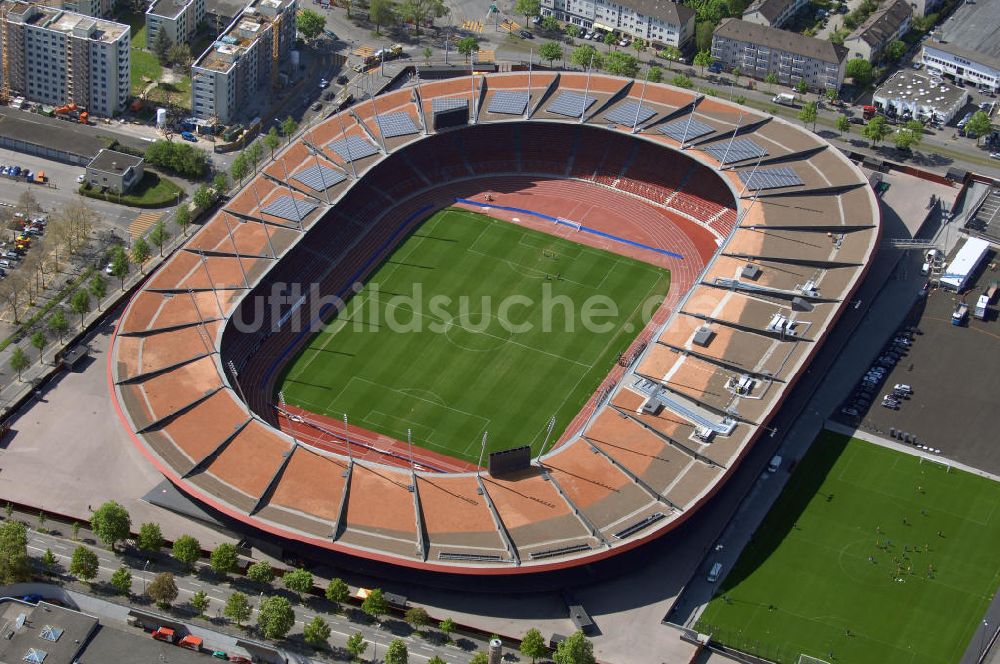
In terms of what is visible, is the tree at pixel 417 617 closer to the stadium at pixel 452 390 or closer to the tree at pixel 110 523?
the stadium at pixel 452 390

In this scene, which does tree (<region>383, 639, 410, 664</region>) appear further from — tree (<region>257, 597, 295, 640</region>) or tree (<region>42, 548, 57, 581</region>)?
tree (<region>42, 548, 57, 581</region>)

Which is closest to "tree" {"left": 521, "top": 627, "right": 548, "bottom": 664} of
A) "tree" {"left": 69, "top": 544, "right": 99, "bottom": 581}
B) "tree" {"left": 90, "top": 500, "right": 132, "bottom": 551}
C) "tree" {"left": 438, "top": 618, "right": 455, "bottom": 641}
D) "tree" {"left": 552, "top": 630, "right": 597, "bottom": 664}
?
"tree" {"left": 552, "top": 630, "right": 597, "bottom": 664}

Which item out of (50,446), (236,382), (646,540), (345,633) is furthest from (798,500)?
(50,446)

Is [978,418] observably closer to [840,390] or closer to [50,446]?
[840,390]

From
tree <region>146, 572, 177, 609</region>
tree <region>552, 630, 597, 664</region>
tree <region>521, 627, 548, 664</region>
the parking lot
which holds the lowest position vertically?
tree <region>146, 572, 177, 609</region>

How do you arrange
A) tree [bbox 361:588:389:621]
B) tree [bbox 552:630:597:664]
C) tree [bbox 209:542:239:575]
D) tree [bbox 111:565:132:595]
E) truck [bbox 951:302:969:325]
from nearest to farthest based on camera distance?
tree [bbox 552:630:597:664], tree [bbox 361:588:389:621], tree [bbox 111:565:132:595], tree [bbox 209:542:239:575], truck [bbox 951:302:969:325]

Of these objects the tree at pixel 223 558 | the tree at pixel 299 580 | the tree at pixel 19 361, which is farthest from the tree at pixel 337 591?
the tree at pixel 19 361

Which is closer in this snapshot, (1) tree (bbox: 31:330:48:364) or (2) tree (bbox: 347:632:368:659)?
(2) tree (bbox: 347:632:368:659)

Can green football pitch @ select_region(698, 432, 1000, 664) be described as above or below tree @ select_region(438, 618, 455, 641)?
above
